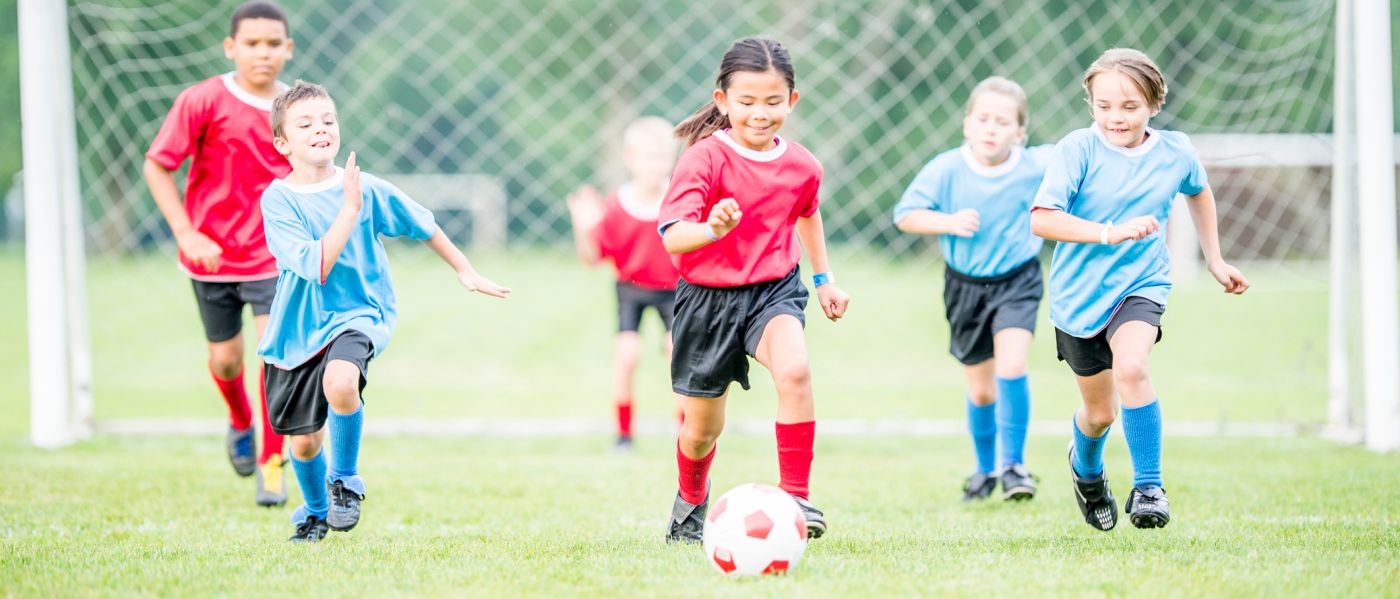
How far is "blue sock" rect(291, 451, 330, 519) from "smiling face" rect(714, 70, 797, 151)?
172cm

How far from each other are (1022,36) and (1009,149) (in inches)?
286

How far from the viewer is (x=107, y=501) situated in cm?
510

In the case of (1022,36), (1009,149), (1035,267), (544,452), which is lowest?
(544,452)

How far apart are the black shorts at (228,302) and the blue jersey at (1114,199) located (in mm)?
3007

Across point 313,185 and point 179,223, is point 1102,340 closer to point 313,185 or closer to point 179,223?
point 313,185

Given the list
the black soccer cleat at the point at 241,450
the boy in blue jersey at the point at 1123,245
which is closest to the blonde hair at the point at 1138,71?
the boy in blue jersey at the point at 1123,245

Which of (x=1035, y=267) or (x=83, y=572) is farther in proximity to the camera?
(x=1035, y=267)

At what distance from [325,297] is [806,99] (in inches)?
394

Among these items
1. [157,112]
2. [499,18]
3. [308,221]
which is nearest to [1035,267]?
[308,221]

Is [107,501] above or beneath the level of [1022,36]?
beneath

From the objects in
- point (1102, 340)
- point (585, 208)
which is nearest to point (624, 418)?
point (585, 208)

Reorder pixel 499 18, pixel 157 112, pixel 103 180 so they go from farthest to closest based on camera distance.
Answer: pixel 499 18 < pixel 103 180 < pixel 157 112

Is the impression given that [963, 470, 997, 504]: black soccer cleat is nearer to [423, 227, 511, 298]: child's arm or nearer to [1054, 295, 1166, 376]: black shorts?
[1054, 295, 1166, 376]: black shorts

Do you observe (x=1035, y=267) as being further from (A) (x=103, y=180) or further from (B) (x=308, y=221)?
(A) (x=103, y=180)
